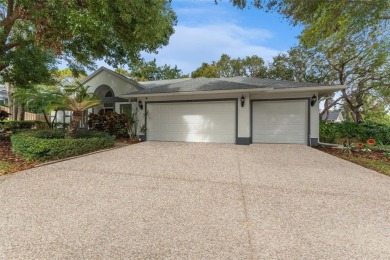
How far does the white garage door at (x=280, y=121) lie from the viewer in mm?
10445

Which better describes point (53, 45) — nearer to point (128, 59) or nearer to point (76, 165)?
point (128, 59)

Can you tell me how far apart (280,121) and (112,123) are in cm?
957

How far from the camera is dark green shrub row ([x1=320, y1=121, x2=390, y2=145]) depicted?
12.1m

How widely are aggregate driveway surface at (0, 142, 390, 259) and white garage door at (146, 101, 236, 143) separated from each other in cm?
506

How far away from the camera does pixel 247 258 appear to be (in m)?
2.14

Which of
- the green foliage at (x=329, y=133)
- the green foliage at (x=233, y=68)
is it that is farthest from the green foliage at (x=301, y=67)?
the green foliage at (x=329, y=133)

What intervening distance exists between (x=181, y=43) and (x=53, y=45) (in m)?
8.43

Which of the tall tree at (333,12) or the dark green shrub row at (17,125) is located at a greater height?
the tall tree at (333,12)

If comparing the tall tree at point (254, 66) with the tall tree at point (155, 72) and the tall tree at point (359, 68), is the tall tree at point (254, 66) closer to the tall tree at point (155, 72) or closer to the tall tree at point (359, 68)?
the tall tree at point (359, 68)

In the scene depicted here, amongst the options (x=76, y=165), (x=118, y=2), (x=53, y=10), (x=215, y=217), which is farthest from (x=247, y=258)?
(x=53, y=10)

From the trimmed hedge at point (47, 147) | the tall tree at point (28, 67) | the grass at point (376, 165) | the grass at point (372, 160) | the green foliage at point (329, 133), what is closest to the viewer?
the grass at point (376, 165)

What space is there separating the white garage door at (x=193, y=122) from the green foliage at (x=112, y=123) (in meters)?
1.59

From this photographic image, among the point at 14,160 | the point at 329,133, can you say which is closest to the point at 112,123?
the point at 14,160

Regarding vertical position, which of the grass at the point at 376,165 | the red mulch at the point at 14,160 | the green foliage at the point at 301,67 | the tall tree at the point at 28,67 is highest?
the green foliage at the point at 301,67
